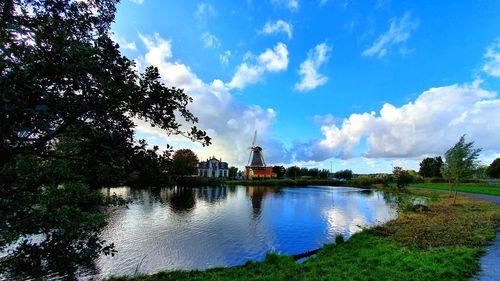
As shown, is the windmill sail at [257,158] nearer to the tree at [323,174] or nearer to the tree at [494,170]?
the tree at [323,174]

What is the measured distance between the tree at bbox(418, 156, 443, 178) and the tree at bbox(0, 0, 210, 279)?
386 feet

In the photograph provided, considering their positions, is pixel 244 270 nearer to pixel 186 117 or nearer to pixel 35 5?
pixel 186 117

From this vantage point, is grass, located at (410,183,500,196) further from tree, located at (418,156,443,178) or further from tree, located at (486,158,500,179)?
tree, located at (486,158,500,179)

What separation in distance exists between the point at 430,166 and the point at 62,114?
123 meters

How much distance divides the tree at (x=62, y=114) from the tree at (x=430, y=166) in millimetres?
117518

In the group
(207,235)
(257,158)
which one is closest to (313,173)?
(257,158)

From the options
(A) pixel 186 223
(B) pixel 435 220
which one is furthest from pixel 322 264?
(A) pixel 186 223

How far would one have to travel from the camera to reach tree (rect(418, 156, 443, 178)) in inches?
3954

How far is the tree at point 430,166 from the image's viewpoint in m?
100

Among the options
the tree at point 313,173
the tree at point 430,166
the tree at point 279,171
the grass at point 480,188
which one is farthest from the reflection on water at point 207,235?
the tree at point 313,173

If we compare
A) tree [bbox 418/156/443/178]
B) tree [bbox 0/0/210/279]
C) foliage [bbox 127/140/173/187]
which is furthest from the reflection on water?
tree [bbox 418/156/443/178]

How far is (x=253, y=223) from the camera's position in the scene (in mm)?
25359

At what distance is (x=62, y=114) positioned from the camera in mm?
3051

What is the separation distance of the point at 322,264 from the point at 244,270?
337cm
